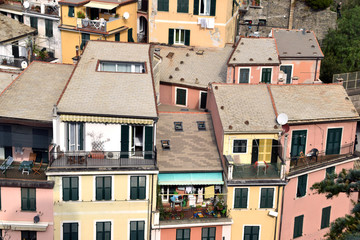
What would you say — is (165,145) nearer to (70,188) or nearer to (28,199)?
(70,188)

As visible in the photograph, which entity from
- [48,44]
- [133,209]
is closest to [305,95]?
[133,209]

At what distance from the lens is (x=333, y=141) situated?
4856cm

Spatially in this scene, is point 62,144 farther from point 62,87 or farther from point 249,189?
point 249,189

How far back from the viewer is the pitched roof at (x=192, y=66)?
58656 mm

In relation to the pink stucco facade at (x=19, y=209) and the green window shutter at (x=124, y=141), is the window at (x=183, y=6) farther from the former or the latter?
the pink stucco facade at (x=19, y=209)

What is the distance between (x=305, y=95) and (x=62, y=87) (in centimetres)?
1767

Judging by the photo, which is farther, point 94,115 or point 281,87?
point 281,87

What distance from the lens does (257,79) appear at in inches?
2224

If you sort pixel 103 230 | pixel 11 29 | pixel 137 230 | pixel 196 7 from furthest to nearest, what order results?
pixel 11 29 → pixel 196 7 → pixel 137 230 → pixel 103 230

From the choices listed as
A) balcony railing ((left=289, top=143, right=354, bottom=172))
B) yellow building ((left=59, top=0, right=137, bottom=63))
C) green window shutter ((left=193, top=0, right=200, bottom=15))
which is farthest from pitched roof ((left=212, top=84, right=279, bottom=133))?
yellow building ((left=59, top=0, right=137, bottom=63))

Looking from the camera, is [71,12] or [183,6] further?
[183,6]

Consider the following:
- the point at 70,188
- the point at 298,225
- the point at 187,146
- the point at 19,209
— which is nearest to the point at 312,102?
the point at 298,225

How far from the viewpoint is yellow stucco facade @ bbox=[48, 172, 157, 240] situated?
4241 cm

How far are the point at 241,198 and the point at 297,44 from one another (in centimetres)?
2325
